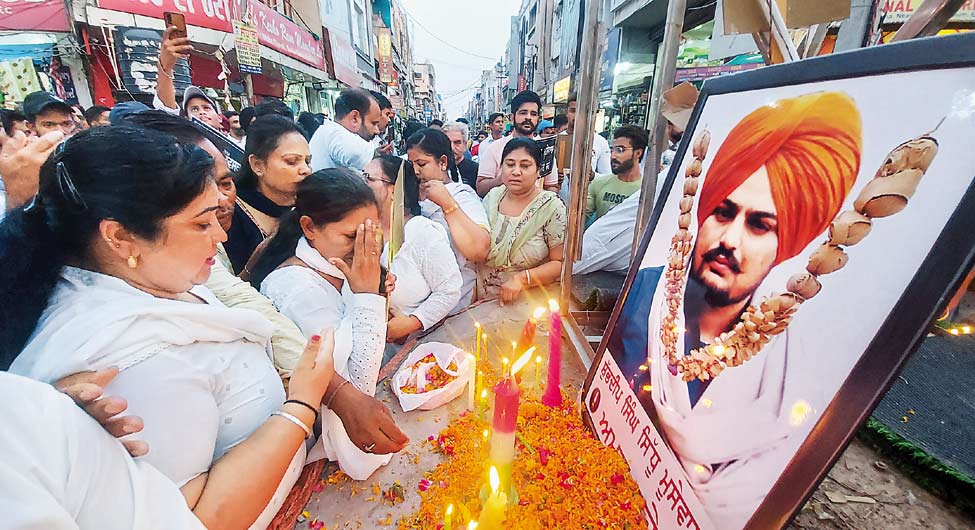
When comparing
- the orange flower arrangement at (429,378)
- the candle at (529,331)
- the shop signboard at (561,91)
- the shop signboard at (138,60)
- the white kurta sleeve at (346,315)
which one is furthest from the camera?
the shop signboard at (561,91)

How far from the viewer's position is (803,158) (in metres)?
0.98

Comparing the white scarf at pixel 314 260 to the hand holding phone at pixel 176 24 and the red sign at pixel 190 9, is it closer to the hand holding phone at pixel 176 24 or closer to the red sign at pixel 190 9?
the hand holding phone at pixel 176 24

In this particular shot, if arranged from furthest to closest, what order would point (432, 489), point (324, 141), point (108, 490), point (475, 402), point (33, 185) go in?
point (324, 141) < point (475, 402) < point (33, 185) < point (432, 489) < point (108, 490)

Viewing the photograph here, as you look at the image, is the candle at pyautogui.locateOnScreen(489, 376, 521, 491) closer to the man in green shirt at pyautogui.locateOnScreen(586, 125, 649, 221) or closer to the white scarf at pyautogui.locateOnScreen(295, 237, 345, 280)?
the white scarf at pyautogui.locateOnScreen(295, 237, 345, 280)

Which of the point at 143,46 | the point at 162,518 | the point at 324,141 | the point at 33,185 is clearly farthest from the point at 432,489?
the point at 143,46

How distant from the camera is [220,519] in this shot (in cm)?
100

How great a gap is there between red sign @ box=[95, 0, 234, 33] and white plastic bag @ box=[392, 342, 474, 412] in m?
7.79

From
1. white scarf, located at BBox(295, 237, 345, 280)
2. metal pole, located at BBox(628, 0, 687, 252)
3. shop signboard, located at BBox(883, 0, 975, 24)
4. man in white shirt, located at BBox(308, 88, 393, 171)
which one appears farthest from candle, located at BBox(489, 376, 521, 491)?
shop signboard, located at BBox(883, 0, 975, 24)

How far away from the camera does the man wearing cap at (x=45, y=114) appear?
335cm

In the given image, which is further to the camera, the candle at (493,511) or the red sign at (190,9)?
the red sign at (190,9)

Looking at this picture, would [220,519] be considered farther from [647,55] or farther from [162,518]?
[647,55]

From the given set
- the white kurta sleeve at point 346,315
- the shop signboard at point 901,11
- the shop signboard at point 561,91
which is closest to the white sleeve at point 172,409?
the white kurta sleeve at point 346,315

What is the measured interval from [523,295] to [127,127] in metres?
2.50

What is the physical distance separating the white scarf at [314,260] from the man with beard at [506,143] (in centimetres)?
237
